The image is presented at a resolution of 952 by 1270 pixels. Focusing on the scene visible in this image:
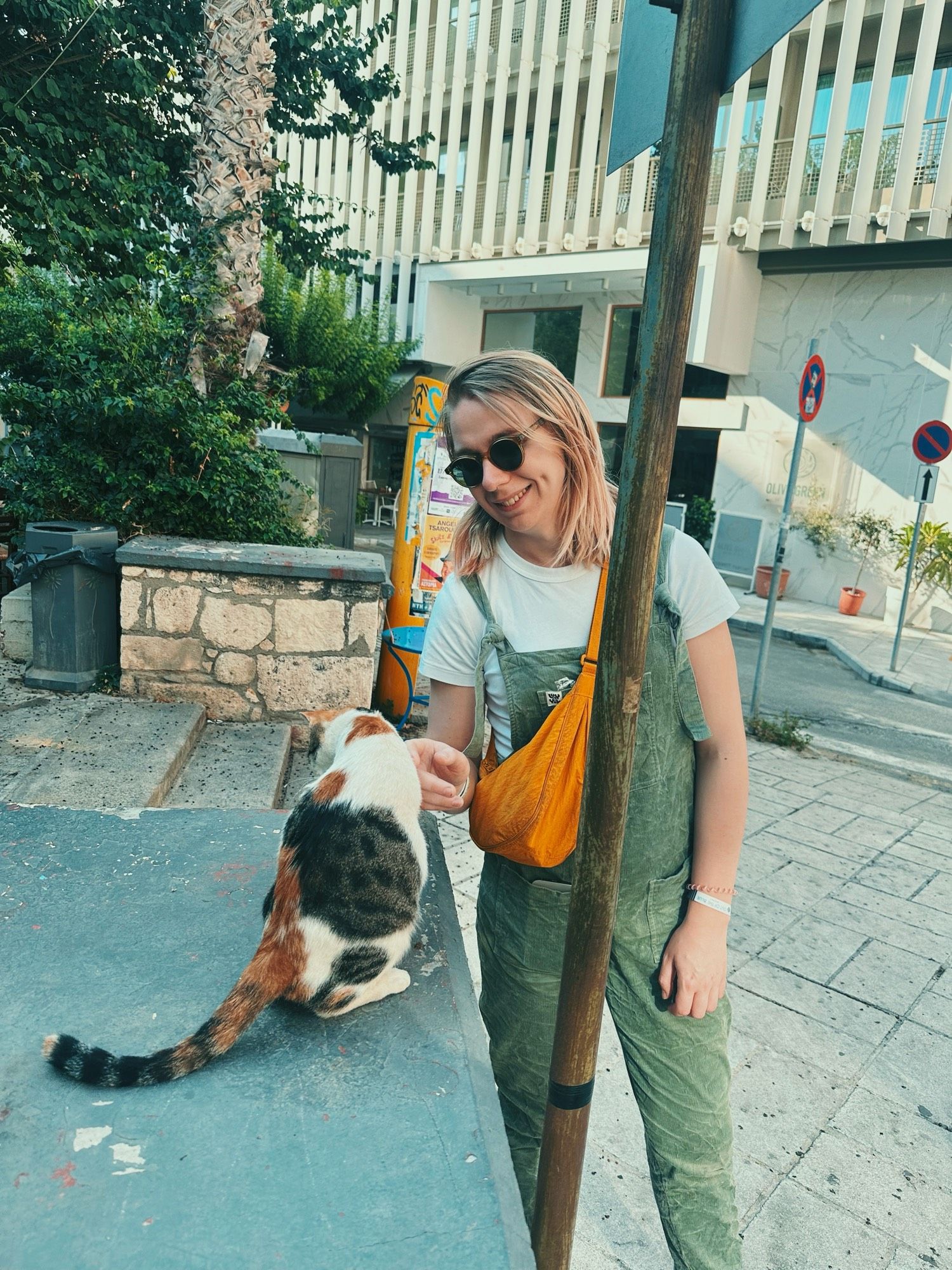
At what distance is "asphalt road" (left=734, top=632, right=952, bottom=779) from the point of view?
24.6ft

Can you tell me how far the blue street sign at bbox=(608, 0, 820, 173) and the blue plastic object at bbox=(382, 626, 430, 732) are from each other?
494cm

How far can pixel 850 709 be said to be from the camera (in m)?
8.80

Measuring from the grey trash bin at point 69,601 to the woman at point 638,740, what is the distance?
4.00 meters

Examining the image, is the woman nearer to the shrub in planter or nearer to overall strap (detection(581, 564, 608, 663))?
overall strap (detection(581, 564, 608, 663))

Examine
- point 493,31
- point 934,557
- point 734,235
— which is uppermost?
point 493,31

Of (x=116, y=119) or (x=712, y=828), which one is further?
(x=116, y=119)

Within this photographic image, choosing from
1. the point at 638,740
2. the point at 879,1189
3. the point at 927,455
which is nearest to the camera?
the point at 638,740

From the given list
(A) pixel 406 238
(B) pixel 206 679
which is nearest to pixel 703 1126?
(B) pixel 206 679

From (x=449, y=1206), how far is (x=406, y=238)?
2251cm

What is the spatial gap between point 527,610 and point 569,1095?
35.1 inches

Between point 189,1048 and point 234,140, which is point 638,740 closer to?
point 189,1048

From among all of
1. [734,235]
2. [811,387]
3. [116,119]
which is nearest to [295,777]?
[811,387]

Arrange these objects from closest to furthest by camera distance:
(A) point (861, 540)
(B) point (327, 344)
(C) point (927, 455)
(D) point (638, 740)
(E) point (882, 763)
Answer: (D) point (638, 740) < (E) point (882, 763) < (C) point (927, 455) < (A) point (861, 540) < (B) point (327, 344)

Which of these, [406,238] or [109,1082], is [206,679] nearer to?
[109,1082]
